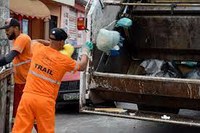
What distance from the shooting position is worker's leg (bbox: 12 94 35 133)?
12.6 feet

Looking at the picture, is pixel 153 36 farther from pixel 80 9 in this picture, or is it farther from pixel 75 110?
pixel 80 9

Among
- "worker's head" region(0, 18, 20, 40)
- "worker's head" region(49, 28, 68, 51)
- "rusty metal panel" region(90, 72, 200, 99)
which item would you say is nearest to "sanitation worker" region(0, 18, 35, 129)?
"worker's head" region(0, 18, 20, 40)

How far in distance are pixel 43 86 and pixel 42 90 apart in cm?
4

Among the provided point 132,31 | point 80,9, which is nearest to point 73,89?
point 132,31

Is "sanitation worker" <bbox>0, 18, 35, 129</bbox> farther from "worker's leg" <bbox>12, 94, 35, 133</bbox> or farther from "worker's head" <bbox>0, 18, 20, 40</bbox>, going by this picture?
"worker's leg" <bbox>12, 94, 35, 133</bbox>

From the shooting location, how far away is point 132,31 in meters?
6.01

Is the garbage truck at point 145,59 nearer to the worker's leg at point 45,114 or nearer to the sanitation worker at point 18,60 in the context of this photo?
the sanitation worker at point 18,60

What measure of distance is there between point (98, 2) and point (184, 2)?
1.30m

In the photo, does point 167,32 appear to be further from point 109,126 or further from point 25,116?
point 25,116

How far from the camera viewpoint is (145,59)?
6.11 m

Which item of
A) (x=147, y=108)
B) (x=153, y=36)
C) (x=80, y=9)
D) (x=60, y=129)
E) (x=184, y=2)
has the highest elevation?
(x=80, y=9)

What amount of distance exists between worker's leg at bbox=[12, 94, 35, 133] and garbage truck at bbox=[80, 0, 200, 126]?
1.23 metres

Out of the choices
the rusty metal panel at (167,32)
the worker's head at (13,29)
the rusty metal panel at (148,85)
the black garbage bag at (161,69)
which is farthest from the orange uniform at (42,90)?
the rusty metal panel at (167,32)

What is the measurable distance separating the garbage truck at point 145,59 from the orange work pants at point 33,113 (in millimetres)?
1155
